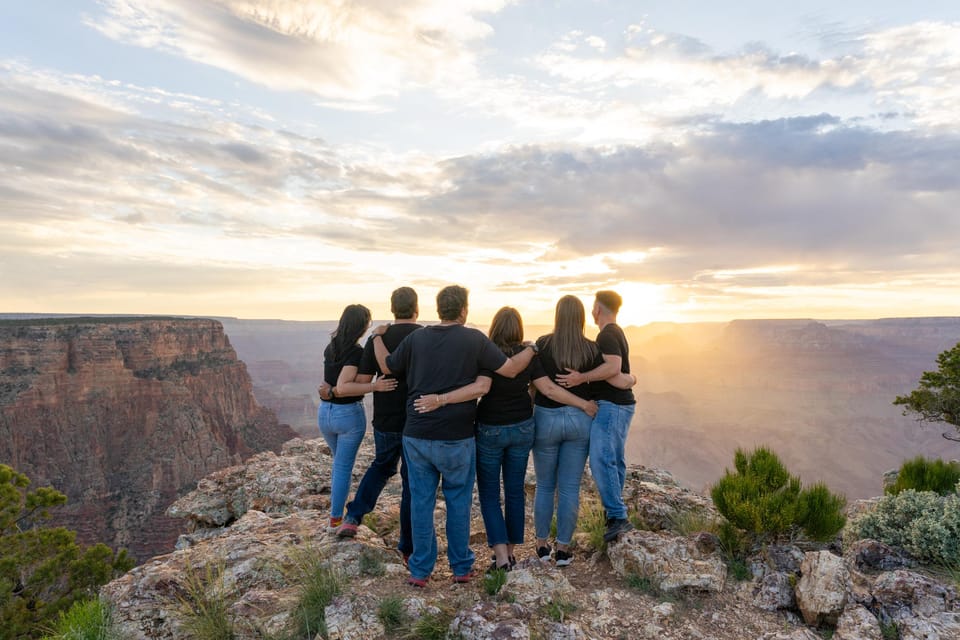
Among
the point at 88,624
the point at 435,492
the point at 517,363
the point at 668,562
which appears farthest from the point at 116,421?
the point at 668,562

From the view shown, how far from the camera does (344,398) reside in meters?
5.00

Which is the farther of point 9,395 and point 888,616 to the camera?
point 9,395

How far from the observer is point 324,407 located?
5.12m

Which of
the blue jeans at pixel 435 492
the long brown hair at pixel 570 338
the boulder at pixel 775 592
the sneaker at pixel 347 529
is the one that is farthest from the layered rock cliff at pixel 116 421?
the boulder at pixel 775 592

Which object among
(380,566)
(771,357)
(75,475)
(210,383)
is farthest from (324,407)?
(771,357)

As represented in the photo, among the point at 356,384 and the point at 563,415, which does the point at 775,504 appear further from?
the point at 356,384

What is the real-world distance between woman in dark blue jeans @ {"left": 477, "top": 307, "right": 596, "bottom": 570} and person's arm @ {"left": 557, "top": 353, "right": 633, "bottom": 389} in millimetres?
105

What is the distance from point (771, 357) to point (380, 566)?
134121 mm

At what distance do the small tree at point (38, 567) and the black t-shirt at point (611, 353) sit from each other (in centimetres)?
1239

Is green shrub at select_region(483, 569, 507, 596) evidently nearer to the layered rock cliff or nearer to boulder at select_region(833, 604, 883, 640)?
boulder at select_region(833, 604, 883, 640)

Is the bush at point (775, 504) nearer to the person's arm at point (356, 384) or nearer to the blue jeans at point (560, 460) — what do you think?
the blue jeans at point (560, 460)

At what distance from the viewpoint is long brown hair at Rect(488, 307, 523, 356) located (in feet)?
14.8

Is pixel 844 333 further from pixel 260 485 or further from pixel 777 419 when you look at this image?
pixel 260 485

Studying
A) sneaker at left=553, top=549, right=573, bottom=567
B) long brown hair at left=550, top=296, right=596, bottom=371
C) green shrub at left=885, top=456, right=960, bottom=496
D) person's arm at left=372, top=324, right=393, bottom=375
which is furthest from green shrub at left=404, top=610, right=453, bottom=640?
green shrub at left=885, top=456, right=960, bottom=496
